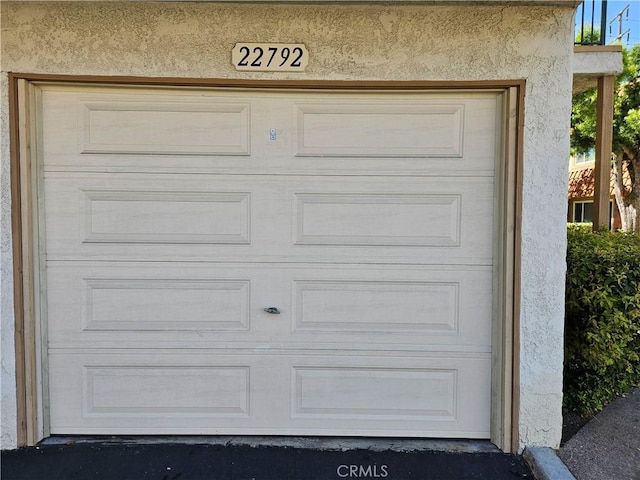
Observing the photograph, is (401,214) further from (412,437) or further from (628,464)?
(628,464)

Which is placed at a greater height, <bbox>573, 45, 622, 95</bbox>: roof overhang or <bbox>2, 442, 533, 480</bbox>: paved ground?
<bbox>573, 45, 622, 95</bbox>: roof overhang

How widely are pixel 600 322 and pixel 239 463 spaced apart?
2.65m

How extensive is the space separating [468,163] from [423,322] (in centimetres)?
113

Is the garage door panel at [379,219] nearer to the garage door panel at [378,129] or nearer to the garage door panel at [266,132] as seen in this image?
the garage door panel at [266,132]

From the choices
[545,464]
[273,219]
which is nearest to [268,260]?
[273,219]

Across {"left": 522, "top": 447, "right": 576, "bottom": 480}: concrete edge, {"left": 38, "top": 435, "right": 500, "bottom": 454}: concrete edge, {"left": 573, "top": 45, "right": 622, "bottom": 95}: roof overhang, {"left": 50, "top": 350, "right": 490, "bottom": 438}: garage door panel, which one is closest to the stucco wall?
{"left": 50, "top": 350, "right": 490, "bottom": 438}: garage door panel

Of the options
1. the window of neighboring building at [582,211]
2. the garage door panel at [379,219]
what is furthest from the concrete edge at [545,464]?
the window of neighboring building at [582,211]

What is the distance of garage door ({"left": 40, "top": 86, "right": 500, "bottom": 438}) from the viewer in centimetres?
284

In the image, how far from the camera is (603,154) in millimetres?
3992

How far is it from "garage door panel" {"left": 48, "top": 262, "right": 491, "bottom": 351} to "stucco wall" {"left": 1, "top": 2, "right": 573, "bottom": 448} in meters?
0.39

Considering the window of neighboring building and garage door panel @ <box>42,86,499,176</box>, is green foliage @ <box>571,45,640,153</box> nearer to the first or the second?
the window of neighboring building

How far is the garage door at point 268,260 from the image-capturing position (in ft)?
9.31

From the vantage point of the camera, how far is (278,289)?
290cm

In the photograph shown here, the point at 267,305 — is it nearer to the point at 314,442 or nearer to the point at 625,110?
the point at 314,442
